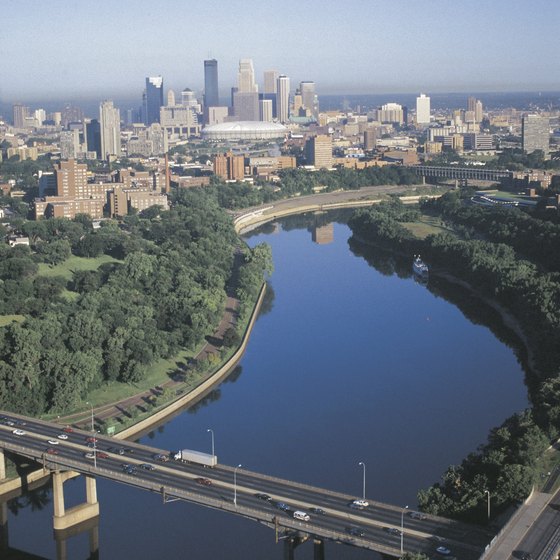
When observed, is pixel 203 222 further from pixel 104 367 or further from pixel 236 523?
pixel 236 523

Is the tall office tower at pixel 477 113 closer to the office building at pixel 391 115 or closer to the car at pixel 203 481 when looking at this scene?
the office building at pixel 391 115

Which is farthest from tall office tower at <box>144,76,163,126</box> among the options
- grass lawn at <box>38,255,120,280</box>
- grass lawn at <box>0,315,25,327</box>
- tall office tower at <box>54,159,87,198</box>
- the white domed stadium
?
grass lawn at <box>0,315,25,327</box>

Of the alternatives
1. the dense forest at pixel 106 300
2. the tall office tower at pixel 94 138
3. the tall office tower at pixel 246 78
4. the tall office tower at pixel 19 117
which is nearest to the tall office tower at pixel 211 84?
the tall office tower at pixel 246 78

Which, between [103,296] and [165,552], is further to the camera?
[103,296]

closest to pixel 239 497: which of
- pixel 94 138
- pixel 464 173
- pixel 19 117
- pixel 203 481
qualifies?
pixel 203 481

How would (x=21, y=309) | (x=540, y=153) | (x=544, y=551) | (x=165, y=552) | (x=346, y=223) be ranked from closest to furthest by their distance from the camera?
(x=544, y=551) → (x=165, y=552) → (x=21, y=309) → (x=346, y=223) → (x=540, y=153)

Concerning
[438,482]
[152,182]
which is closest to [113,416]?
[438,482]
